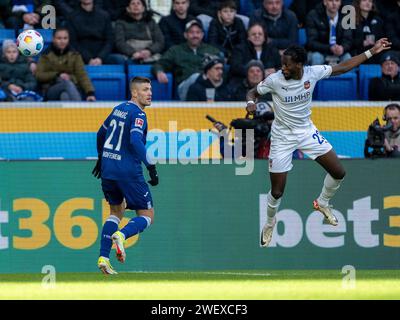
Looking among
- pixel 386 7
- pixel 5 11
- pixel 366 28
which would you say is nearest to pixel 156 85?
pixel 5 11

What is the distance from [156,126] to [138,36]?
6.49 ft

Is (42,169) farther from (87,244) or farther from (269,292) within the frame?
(269,292)

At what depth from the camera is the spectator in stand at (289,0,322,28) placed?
59.9ft

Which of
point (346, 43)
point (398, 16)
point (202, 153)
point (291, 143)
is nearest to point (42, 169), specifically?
point (202, 153)

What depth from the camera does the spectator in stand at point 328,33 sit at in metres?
17.5

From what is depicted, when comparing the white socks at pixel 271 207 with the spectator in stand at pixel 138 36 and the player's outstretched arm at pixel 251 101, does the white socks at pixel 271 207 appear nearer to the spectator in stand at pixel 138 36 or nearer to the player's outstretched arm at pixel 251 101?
the player's outstretched arm at pixel 251 101

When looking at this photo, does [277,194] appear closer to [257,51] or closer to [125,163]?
[125,163]

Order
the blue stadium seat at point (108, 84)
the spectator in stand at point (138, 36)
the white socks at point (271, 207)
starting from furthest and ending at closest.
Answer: the spectator in stand at point (138, 36), the blue stadium seat at point (108, 84), the white socks at point (271, 207)

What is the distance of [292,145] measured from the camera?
13234 mm

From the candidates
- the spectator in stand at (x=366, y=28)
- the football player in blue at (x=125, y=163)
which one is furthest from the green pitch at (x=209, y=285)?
the spectator in stand at (x=366, y=28)

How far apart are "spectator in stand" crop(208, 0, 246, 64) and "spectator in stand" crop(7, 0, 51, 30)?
260 cm

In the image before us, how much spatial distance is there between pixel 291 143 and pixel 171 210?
2.15 m

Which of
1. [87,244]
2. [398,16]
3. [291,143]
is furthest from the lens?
[398,16]
